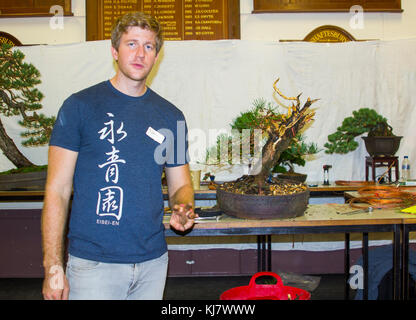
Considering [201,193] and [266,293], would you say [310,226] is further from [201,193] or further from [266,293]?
[201,193]

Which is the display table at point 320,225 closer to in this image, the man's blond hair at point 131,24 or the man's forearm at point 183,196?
the man's forearm at point 183,196

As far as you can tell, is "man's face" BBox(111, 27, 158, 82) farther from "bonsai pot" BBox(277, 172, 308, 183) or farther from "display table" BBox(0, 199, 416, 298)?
"bonsai pot" BBox(277, 172, 308, 183)

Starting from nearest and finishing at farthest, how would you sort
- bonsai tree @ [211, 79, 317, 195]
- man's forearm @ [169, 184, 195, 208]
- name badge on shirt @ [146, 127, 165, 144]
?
name badge on shirt @ [146, 127, 165, 144]
man's forearm @ [169, 184, 195, 208]
bonsai tree @ [211, 79, 317, 195]

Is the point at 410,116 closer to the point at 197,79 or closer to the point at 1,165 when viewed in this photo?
the point at 197,79

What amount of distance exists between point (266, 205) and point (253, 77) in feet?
6.14

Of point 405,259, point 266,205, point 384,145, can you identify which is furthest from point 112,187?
point 384,145

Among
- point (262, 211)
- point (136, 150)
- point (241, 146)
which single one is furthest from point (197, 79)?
point (136, 150)

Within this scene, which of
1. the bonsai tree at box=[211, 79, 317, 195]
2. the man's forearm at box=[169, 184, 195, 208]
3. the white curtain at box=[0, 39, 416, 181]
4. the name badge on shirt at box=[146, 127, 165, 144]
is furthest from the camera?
the white curtain at box=[0, 39, 416, 181]

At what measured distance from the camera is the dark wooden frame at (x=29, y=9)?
4.03 metres

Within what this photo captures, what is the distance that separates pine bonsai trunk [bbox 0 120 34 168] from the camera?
3.13m

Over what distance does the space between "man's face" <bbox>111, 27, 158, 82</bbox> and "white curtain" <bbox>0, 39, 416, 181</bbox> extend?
78.6 inches

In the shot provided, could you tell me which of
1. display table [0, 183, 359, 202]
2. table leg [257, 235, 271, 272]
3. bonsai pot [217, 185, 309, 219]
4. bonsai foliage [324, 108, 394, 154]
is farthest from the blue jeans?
bonsai foliage [324, 108, 394, 154]

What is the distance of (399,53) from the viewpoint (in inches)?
133

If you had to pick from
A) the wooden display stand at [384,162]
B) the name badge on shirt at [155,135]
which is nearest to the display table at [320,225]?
the name badge on shirt at [155,135]
